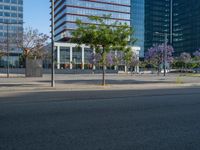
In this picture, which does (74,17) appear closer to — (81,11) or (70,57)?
(81,11)

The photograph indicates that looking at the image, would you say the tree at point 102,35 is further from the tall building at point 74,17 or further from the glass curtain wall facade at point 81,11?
the glass curtain wall facade at point 81,11

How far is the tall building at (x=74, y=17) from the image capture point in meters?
86.1

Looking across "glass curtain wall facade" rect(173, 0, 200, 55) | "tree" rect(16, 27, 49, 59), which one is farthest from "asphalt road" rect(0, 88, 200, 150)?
"glass curtain wall facade" rect(173, 0, 200, 55)

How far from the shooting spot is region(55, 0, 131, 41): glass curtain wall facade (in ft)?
319

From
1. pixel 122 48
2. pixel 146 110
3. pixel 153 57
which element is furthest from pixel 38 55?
pixel 146 110

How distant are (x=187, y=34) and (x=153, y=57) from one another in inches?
3735

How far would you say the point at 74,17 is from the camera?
97938 millimetres

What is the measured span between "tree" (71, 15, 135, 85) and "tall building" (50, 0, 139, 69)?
192ft

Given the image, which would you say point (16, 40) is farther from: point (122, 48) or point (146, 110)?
point (146, 110)

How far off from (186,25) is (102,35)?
133 metres

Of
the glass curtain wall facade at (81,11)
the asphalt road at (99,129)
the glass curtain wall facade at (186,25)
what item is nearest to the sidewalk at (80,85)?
the asphalt road at (99,129)

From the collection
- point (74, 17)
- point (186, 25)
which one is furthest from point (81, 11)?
point (186, 25)

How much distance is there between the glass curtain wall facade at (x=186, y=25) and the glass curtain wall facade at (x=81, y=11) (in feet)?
165

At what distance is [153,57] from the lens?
58.2 meters
